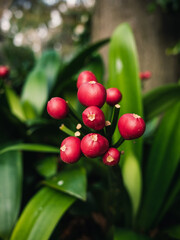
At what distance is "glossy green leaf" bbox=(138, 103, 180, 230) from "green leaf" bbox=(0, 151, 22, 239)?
1.42 feet

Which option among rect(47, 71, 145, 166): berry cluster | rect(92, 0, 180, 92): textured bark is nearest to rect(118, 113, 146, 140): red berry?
rect(47, 71, 145, 166): berry cluster

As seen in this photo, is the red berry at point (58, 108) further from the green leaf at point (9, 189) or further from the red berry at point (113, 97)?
the green leaf at point (9, 189)

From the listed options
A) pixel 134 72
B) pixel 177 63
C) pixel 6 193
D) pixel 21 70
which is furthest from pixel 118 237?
pixel 21 70

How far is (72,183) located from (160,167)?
326mm

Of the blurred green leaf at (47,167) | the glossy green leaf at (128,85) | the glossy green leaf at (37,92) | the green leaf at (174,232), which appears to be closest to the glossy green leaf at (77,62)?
the glossy green leaf at (37,92)

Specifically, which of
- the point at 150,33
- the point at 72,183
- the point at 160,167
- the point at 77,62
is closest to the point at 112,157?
the point at 72,183

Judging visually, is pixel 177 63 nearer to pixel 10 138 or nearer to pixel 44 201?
pixel 10 138

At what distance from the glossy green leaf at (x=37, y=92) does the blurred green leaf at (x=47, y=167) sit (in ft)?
1.00

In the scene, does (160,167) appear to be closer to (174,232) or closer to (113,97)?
(174,232)

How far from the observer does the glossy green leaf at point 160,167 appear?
754 mm

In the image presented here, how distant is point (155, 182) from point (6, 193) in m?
0.50

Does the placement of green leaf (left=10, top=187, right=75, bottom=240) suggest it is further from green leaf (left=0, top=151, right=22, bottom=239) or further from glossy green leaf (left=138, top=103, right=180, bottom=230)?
glossy green leaf (left=138, top=103, right=180, bottom=230)

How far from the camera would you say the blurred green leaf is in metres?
0.79

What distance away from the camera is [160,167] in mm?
768
